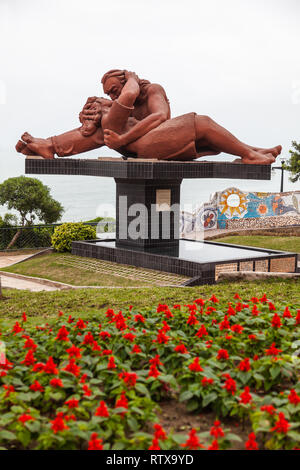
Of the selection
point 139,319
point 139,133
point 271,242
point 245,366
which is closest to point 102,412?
point 245,366

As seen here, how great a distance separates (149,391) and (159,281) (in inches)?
288

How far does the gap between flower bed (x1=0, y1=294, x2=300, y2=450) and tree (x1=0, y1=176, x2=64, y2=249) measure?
1457 cm

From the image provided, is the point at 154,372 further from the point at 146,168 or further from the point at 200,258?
the point at 146,168

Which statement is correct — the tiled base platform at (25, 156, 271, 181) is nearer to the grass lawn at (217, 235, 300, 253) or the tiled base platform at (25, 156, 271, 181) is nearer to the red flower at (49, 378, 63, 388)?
the grass lawn at (217, 235, 300, 253)

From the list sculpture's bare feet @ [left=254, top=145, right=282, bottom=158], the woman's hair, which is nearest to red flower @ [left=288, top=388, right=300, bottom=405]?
sculpture's bare feet @ [left=254, top=145, right=282, bottom=158]

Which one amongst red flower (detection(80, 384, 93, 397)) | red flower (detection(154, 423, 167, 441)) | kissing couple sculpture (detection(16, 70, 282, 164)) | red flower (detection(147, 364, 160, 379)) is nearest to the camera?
red flower (detection(154, 423, 167, 441))

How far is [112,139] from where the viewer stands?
12320mm

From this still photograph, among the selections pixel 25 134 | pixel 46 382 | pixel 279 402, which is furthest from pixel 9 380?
pixel 25 134


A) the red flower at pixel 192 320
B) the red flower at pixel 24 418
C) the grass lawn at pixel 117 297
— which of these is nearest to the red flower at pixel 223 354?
the red flower at pixel 192 320

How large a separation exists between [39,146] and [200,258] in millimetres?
4975

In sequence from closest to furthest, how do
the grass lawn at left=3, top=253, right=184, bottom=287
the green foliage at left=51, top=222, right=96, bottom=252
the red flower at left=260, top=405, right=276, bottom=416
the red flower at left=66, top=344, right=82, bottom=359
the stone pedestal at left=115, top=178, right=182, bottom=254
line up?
the red flower at left=260, top=405, right=276, bottom=416, the red flower at left=66, top=344, right=82, bottom=359, the grass lawn at left=3, top=253, right=184, bottom=287, the stone pedestal at left=115, top=178, right=182, bottom=254, the green foliage at left=51, top=222, right=96, bottom=252

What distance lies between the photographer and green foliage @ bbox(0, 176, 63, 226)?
19.0 meters

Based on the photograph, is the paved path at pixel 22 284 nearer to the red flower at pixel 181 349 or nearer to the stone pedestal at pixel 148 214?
the stone pedestal at pixel 148 214

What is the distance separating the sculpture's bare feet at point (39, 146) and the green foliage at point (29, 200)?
6230 millimetres
